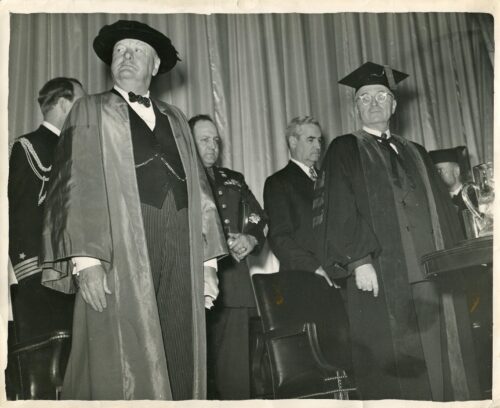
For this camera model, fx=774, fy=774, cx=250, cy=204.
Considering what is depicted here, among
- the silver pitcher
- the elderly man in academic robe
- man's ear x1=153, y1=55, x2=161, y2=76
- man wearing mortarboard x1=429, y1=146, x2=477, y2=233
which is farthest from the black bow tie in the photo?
the silver pitcher

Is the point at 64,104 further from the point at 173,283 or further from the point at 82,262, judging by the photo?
the point at 173,283

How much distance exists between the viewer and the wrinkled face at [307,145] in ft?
15.8

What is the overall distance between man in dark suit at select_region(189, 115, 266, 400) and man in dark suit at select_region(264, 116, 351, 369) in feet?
0.32

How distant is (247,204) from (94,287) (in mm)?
1104

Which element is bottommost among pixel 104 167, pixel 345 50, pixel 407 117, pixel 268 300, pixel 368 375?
pixel 368 375

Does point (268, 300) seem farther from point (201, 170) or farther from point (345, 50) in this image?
point (345, 50)

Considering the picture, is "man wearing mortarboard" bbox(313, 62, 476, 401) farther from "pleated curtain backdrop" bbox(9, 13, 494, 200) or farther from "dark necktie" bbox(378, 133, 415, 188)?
"pleated curtain backdrop" bbox(9, 13, 494, 200)

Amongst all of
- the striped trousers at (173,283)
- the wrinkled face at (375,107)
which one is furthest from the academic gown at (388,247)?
the striped trousers at (173,283)

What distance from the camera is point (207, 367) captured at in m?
4.25

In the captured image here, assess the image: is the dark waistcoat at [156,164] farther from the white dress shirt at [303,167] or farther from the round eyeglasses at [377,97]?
the round eyeglasses at [377,97]

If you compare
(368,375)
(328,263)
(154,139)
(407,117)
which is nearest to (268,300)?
(328,263)

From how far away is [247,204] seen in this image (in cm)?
470

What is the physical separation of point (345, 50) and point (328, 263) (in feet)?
4.51

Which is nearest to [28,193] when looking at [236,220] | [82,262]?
[82,262]
